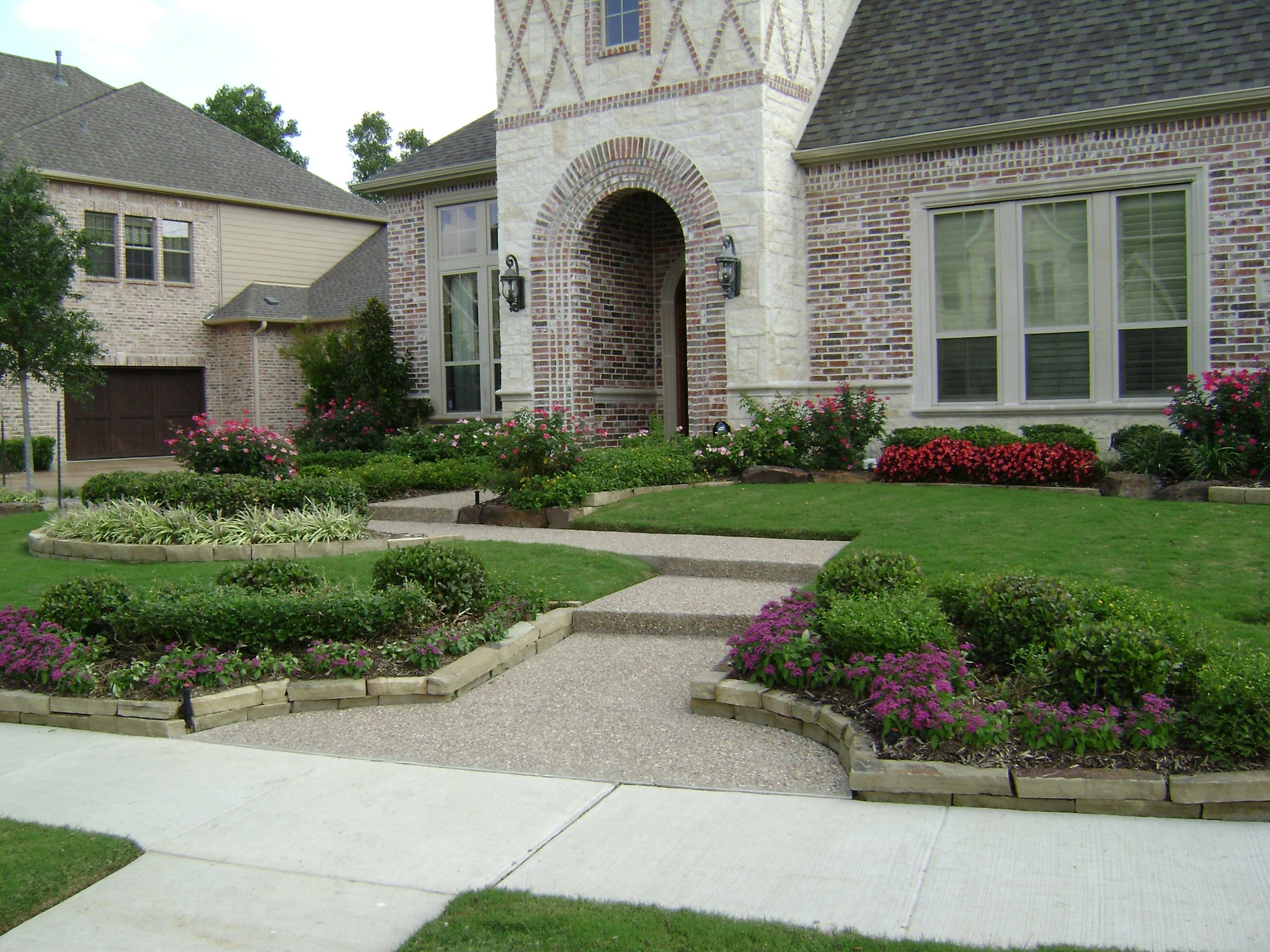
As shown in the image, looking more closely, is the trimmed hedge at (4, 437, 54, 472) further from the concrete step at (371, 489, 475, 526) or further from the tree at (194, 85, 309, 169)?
the tree at (194, 85, 309, 169)

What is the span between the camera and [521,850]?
3.90 meters

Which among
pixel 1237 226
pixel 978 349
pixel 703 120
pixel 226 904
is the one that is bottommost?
pixel 226 904

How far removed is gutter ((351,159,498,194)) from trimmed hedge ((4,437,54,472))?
910cm

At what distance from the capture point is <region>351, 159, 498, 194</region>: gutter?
52.5ft

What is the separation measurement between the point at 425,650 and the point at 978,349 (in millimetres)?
8741

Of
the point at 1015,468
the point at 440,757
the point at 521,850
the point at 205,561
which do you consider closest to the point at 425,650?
the point at 440,757

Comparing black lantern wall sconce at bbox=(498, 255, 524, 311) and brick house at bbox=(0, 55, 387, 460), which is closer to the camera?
black lantern wall sconce at bbox=(498, 255, 524, 311)

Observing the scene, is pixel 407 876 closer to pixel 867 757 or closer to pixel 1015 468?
pixel 867 757

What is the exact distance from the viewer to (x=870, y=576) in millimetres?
6055

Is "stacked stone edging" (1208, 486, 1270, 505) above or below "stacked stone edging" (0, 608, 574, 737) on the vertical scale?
above

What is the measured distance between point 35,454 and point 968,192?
58.8 ft

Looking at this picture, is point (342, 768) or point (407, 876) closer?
point (407, 876)

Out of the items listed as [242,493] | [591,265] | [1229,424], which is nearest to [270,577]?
[242,493]

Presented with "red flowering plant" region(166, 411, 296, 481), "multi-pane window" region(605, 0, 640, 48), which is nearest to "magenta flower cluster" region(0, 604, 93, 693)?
"red flowering plant" region(166, 411, 296, 481)
